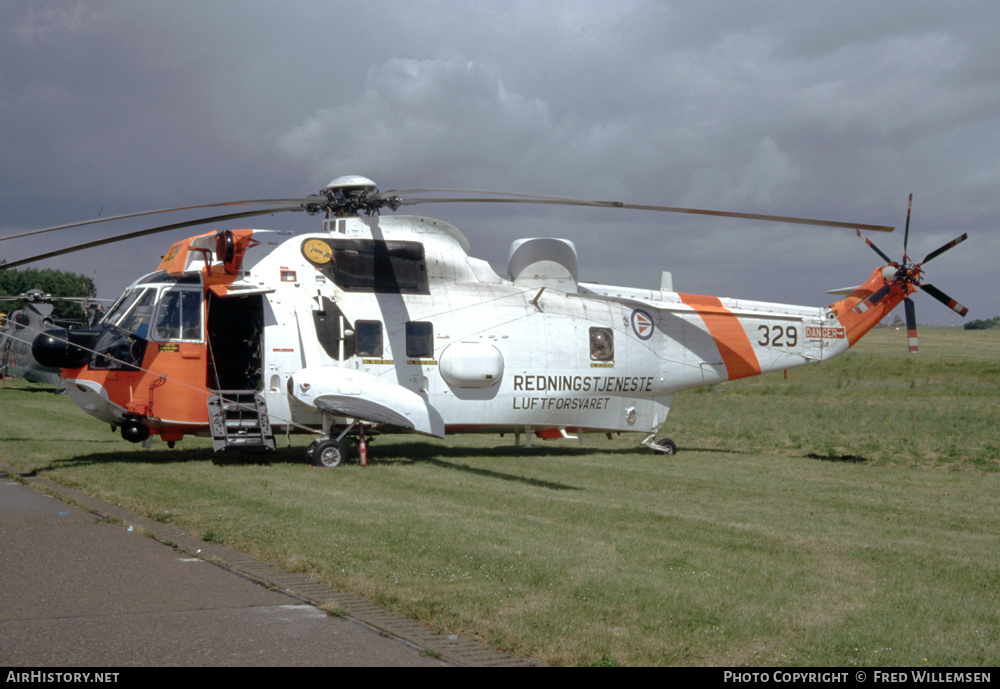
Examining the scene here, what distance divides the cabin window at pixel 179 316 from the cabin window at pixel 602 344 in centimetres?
A: 748

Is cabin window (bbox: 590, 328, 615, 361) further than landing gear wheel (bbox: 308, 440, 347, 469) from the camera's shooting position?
Yes

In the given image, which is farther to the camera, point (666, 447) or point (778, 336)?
point (778, 336)

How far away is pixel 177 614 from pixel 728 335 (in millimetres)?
→ 15158

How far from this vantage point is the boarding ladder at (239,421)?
47.3ft

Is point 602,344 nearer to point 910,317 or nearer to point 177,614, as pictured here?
point 910,317

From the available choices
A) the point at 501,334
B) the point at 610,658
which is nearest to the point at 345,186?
the point at 501,334

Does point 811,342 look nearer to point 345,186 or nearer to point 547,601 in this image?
point 345,186

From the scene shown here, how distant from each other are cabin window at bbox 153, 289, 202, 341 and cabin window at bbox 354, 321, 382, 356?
268 cm

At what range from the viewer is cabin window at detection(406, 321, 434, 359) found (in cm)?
1647

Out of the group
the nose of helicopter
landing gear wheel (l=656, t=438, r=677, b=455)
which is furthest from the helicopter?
landing gear wheel (l=656, t=438, r=677, b=455)

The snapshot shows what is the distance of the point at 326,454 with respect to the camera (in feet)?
50.2

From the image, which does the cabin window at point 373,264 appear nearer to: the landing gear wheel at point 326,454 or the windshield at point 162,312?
the windshield at point 162,312

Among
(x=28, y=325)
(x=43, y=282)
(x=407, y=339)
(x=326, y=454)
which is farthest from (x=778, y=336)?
(x=43, y=282)

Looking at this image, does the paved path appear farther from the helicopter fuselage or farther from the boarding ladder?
the helicopter fuselage
